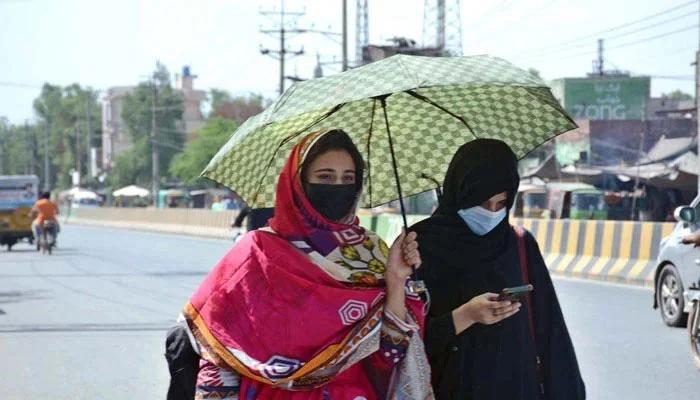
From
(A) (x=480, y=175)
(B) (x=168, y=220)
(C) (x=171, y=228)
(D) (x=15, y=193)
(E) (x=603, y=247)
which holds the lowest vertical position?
(C) (x=171, y=228)

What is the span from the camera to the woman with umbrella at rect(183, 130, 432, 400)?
3.43 m

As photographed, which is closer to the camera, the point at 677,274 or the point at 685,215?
the point at 685,215

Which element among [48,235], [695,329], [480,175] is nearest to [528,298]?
[480,175]

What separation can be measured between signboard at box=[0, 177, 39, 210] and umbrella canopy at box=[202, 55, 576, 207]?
3366 cm

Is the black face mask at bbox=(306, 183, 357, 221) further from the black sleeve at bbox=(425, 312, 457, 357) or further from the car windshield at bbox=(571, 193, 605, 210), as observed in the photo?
the car windshield at bbox=(571, 193, 605, 210)

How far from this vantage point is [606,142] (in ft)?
179

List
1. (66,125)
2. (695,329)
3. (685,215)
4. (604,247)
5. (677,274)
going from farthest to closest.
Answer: (66,125) → (604,247) → (677,274) → (685,215) → (695,329)

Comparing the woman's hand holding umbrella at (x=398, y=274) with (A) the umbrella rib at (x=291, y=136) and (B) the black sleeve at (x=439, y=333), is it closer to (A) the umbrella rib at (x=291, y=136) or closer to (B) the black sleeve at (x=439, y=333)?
(B) the black sleeve at (x=439, y=333)

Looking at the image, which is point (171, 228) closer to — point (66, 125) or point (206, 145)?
point (206, 145)

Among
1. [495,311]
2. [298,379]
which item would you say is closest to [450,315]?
[495,311]

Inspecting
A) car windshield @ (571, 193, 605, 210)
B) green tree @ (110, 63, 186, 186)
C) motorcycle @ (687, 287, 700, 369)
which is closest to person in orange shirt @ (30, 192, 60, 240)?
car windshield @ (571, 193, 605, 210)

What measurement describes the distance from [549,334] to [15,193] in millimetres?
35068

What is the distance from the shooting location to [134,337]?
1256 cm

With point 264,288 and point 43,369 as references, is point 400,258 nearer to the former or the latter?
point 264,288
